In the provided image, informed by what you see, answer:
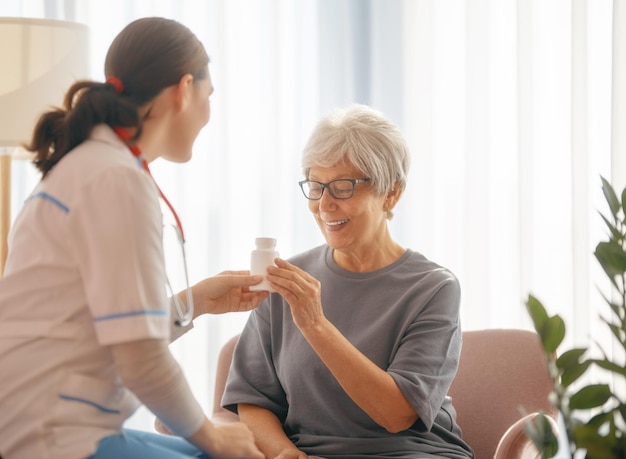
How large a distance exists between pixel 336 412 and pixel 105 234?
2.89 ft

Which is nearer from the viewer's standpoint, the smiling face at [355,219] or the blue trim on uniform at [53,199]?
the blue trim on uniform at [53,199]

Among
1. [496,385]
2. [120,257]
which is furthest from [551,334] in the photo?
[496,385]


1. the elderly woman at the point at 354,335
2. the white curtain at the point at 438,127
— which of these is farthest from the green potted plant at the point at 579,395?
the white curtain at the point at 438,127

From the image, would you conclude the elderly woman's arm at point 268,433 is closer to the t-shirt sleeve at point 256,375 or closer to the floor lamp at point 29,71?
the t-shirt sleeve at point 256,375

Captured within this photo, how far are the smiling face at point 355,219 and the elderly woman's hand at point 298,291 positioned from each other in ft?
0.84

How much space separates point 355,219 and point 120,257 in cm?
86

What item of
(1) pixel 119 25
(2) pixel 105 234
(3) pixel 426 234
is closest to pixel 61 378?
(2) pixel 105 234

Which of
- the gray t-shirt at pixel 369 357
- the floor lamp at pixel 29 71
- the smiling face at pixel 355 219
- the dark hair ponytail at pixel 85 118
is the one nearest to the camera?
the dark hair ponytail at pixel 85 118

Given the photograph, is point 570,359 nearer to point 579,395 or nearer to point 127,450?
point 579,395

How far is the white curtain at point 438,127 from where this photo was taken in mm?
2918

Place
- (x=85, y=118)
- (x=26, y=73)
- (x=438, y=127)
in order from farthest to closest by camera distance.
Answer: (x=438, y=127), (x=26, y=73), (x=85, y=118)

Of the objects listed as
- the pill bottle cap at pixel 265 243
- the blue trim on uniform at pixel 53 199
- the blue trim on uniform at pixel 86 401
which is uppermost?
the blue trim on uniform at pixel 53 199

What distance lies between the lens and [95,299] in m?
1.28

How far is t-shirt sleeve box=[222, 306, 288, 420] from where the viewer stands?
2092mm
